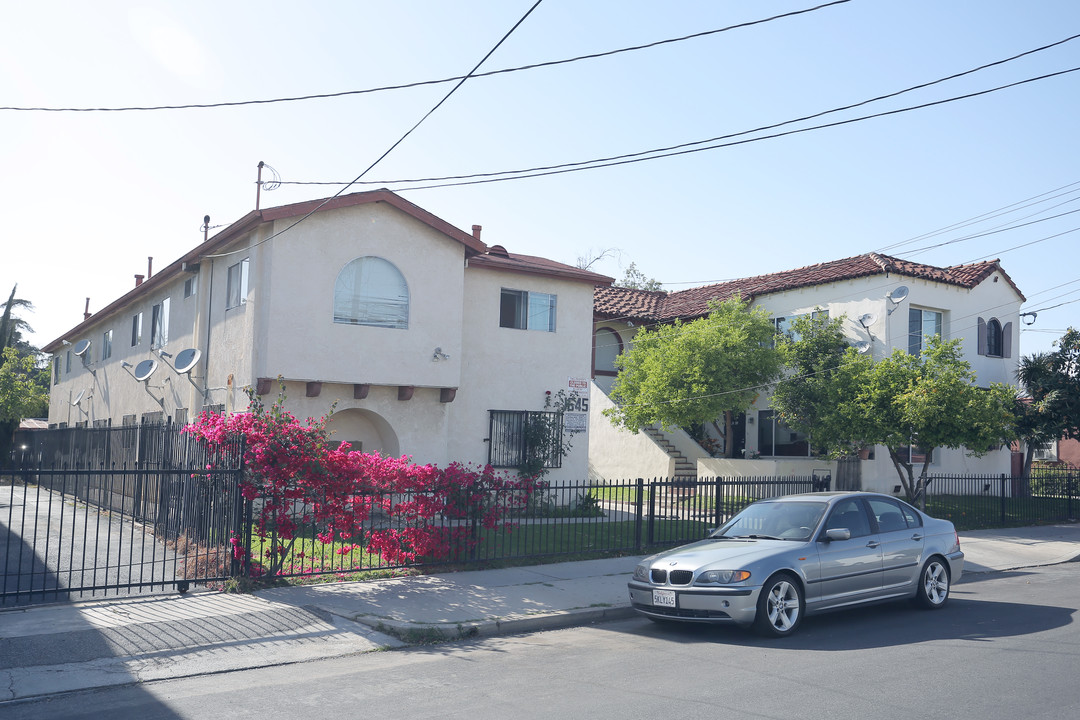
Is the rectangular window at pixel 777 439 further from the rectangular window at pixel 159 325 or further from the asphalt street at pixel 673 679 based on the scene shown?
the asphalt street at pixel 673 679

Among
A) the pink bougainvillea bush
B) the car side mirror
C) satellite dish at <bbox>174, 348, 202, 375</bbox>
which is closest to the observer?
the car side mirror

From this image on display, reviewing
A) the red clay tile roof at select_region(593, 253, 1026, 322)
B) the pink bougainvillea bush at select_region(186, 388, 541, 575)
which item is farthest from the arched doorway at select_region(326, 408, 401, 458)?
the red clay tile roof at select_region(593, 253, 1026, 322)

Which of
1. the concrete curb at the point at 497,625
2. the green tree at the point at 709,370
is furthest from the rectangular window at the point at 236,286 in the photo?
the green tree at the point at 709,370

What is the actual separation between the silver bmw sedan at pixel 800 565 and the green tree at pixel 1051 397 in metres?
17.5

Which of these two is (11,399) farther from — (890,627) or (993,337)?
(890,627)

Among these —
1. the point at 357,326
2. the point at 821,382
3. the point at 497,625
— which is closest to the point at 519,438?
the point at 357,326

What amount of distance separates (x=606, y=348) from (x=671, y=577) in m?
22.9

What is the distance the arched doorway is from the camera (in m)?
18.2

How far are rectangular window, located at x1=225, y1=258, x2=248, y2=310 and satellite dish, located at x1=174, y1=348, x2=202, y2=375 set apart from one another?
1147mm

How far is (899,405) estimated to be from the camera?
20234 mm

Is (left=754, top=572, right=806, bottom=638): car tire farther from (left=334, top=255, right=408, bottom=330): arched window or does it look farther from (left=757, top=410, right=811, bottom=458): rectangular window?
(left=757, top=410, right=811, bottom=458): rectangular window

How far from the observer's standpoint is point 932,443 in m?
20.3

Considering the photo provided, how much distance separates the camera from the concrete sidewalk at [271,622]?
7590 mm

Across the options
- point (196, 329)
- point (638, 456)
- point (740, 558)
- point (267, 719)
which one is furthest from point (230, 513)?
point (638, 456)
